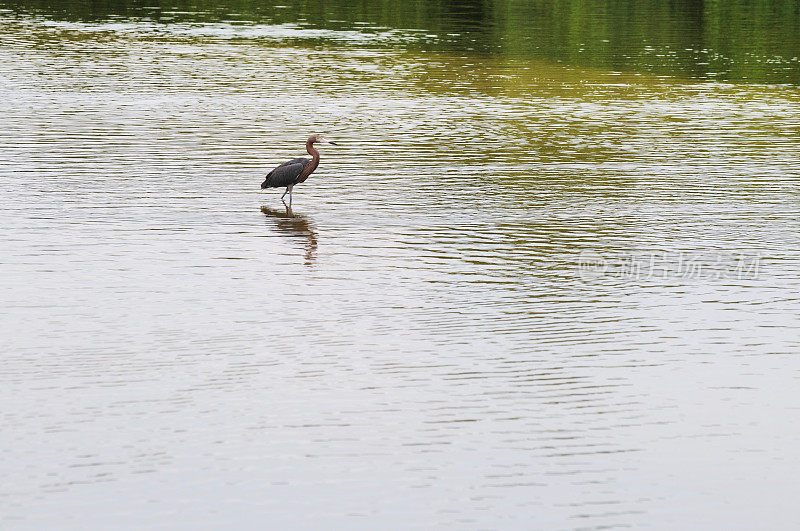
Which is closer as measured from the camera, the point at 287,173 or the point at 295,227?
the point at 295,227

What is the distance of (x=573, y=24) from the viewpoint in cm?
4462

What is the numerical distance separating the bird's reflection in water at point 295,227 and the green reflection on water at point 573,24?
17074 millimetres

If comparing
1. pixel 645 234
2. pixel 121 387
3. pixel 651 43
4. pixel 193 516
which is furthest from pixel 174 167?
pixel 651 43

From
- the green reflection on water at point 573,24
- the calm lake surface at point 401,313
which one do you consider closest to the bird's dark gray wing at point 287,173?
the calm lake surface at point 401,313

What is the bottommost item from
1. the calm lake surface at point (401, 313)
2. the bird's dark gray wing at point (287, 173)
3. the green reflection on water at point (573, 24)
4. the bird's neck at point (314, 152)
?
the calm lake surface at point (401, 313)

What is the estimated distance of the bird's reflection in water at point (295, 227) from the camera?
574 inches

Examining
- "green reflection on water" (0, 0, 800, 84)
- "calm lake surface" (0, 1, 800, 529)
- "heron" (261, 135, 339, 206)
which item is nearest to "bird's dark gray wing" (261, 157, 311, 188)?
"heron" (261, 135, 339, 206)

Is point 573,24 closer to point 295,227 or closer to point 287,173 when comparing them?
point 287,173

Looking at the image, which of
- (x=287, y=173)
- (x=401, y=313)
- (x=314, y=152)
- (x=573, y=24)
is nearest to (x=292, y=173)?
(x=287, y=173)

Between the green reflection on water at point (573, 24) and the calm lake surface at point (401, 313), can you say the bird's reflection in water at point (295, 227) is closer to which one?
the calm lake surface at point (401, 313)

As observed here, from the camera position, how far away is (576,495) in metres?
8.27

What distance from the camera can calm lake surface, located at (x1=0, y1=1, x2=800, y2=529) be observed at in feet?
27.6

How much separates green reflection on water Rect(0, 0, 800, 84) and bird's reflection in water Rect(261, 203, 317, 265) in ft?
56.0

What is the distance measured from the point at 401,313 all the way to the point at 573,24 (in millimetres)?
33980
